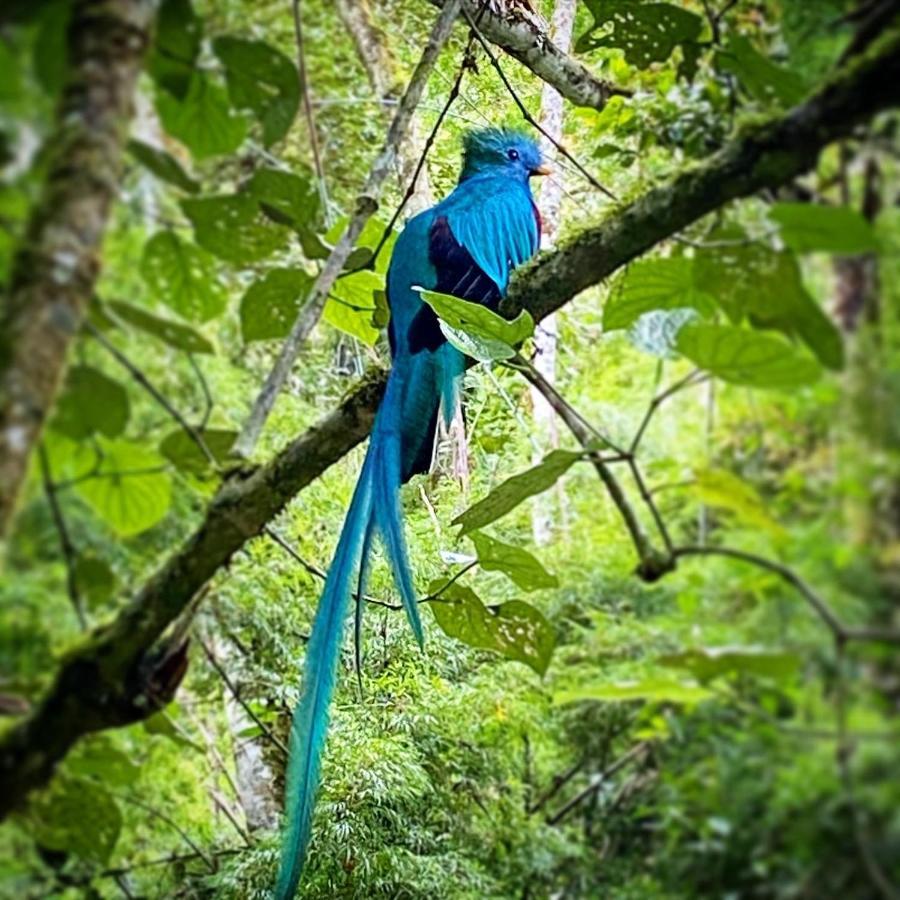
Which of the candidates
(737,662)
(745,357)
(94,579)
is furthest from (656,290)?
(94,579)

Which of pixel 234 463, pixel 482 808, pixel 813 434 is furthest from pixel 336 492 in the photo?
pixel 482 808

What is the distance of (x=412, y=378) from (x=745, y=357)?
252 millimetres

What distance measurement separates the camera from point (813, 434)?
55 cm

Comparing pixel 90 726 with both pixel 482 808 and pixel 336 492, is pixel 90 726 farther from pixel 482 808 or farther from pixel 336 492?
pixel 482 808

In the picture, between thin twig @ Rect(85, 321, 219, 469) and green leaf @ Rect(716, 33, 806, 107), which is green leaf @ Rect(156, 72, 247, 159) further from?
green leaf @ Rect(716, 33, 806, 107)

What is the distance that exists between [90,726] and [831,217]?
0.40 m

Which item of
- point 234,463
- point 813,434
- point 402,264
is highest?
point 402,264

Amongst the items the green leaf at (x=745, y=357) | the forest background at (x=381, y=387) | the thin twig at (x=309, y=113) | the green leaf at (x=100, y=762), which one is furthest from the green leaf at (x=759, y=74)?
the green leaf at (x=100, y=762)

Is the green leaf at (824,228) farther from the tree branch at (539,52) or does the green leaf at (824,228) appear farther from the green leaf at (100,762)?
the green leaf at (100,762)

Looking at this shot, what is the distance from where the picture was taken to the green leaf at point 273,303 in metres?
0.56

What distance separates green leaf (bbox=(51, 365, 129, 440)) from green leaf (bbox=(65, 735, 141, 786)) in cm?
15

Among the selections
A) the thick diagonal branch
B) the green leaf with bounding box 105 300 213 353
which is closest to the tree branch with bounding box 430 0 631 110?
the thick diagonal branch

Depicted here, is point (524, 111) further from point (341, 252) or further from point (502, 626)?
point (502, 626)

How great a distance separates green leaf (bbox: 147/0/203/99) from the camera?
0.44 meters
